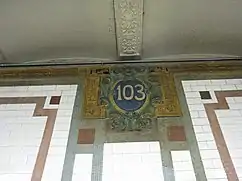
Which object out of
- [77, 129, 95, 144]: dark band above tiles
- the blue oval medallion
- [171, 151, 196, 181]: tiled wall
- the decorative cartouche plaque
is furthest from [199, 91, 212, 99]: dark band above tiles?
[77, 129, 95, 144]: dark band above tiles

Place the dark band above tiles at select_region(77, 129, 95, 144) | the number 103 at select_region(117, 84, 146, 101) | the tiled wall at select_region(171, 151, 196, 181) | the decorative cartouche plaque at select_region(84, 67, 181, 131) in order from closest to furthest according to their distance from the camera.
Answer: the tiled wall at select_region(171, 151, 196, 181), the dark band above tiles at select_region(77, 129, 95, 144), the decorative cartouche plaque at select_region(84, 67, 181, 131), the number 103 at select_region(117, 84, 146, 101)

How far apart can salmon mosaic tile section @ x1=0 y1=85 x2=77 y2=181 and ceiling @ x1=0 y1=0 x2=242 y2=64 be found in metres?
0.29

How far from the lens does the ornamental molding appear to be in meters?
2.00

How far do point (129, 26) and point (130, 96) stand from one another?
1.30ft

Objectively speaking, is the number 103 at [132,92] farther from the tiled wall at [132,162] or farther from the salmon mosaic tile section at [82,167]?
the salmon mosaic tile section at [82,167]

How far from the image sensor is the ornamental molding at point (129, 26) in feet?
6.57

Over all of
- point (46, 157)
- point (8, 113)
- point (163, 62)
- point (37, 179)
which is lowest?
point (37, 179)

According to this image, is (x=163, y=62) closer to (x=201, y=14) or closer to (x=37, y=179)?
(x=201, y=14)

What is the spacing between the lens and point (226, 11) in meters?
2.04

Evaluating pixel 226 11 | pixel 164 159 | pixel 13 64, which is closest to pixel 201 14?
pixel 226 11

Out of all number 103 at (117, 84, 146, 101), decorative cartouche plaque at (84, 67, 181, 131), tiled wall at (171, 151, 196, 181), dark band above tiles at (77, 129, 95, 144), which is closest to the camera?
tiled wall at (171, 151, 196, 181)

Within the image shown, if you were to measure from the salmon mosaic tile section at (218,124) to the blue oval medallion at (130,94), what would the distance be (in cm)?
23

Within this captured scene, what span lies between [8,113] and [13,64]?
45cm

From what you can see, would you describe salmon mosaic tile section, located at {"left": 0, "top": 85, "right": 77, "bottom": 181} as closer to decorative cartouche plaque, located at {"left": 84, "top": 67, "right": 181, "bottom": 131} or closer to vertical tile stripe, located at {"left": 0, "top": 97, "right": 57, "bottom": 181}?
vertical tile stripe, located at {"left": 0, "top": 97, "right": 57, "bottom": 181}
